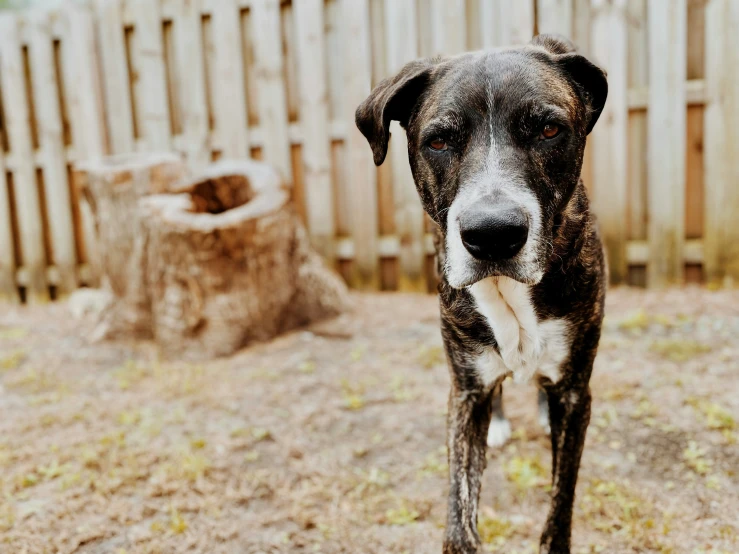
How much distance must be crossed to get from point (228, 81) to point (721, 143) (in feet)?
12.5

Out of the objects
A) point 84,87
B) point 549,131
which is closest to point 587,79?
point 549,131

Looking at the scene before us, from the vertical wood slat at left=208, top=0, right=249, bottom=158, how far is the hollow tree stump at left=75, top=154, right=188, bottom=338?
85 centimetres

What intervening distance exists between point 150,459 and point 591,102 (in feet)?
8.23

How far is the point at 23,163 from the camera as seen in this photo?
6656mm

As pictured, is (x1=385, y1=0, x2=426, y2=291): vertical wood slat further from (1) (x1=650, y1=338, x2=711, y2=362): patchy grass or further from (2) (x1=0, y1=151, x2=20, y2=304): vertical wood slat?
(2) (x1=0, y1=151, x2=20, y2=304): vertical wood slat

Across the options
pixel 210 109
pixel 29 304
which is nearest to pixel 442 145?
pixel 210 109

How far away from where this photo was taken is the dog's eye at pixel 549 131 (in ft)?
6.76

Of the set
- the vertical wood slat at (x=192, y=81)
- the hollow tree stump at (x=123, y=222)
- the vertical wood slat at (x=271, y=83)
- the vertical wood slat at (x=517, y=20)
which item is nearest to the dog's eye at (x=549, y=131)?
the vertical wood slat at (x=517, y=20)

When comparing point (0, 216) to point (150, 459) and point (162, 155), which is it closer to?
point (162, 155)

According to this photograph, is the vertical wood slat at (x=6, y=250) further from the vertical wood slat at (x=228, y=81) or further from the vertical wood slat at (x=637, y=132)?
the vertical wood slat at (x=637, y=132)

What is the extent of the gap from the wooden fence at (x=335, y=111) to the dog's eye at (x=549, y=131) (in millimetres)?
3180

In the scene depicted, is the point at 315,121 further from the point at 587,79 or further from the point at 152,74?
the point at 587,79

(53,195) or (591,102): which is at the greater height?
(591,102)

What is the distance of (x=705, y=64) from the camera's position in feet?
15.8
